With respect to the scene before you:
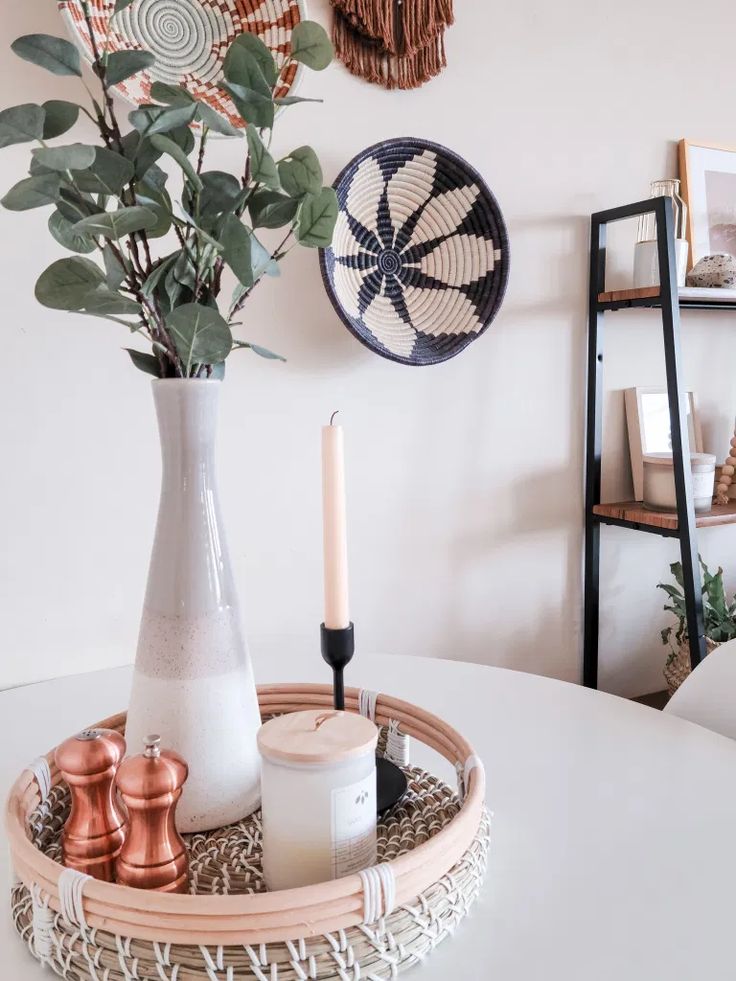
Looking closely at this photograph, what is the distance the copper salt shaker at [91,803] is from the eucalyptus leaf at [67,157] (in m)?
0.37

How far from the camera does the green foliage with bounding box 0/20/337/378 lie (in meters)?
0.54

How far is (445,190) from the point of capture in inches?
56.8

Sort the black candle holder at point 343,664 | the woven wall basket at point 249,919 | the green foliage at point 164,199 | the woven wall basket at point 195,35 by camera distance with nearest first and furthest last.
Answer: the woven wall basket at point 249,919
the green foliage at point 164,199
the black candle holder at point 343,664
the woven wall basket at point 195,35

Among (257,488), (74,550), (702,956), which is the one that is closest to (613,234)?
(257,488)

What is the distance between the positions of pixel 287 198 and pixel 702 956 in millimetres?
610

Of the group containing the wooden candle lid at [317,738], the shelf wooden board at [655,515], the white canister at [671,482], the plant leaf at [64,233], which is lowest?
the shelf wooden board at [655,515]

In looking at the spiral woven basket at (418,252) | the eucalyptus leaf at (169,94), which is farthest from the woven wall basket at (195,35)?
the eucalyptus leaf at (169,94)

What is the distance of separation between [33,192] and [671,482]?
54.2 inches

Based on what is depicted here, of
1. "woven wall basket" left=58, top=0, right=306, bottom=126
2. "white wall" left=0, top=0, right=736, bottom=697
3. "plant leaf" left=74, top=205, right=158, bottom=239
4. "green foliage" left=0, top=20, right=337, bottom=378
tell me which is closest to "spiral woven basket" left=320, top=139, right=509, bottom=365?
"white wall" left=0, top=0, right=736, bottom=697

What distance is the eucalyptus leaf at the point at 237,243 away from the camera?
0.55 metres

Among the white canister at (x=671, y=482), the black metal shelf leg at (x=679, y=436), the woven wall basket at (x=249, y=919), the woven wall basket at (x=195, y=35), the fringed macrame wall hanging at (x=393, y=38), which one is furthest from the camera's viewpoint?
the white canister at (x=671, y=482)

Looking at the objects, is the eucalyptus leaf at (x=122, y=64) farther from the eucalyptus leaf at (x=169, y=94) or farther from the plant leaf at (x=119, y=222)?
the plant leaf at (x=119, y=222)

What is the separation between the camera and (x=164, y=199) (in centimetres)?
61

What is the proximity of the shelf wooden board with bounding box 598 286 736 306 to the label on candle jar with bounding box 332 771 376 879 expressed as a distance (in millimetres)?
1269
